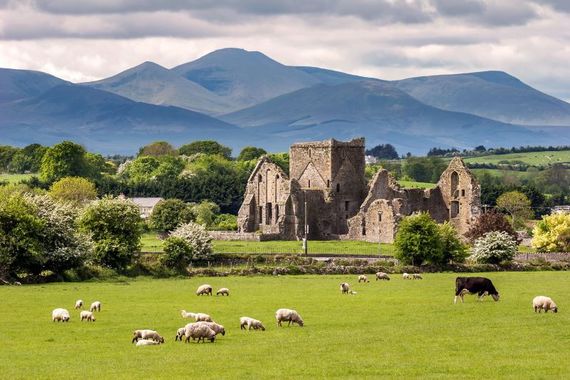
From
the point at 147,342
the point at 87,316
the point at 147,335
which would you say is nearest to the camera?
the point at 147,342

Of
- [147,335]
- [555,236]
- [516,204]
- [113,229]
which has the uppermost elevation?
[516,204]

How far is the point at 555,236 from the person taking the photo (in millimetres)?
93875

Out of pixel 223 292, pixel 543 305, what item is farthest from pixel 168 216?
pixel 543 305

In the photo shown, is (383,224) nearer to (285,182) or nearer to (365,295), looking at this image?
(285,182)

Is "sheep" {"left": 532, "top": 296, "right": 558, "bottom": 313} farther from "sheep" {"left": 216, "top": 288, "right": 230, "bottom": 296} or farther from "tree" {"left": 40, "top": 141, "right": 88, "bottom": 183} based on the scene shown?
"tree" {"left": 40, "top": 141, "right": 88, "bottom": 183}

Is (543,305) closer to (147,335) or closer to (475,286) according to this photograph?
(475,286)

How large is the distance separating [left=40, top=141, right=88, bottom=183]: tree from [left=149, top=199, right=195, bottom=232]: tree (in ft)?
153

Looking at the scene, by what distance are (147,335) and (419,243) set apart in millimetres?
41711

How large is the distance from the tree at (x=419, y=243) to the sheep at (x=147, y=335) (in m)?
41.3

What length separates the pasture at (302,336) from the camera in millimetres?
33906

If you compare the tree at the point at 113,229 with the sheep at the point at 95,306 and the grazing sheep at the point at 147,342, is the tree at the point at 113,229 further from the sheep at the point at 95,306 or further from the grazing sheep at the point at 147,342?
the grazing sheep at the point at 147,342

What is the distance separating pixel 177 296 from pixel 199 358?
2164cm

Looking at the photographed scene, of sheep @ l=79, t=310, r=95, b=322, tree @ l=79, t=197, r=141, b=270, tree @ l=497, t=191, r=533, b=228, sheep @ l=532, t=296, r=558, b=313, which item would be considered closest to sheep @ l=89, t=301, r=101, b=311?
sheep @ l=79, t=310, r=95, b=322

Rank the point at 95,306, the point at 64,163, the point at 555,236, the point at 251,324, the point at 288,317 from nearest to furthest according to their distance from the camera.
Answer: the point at 251,324 → the point at 288,317 → the point at 95,306 → the point at 555,236 → the point at 64,163
